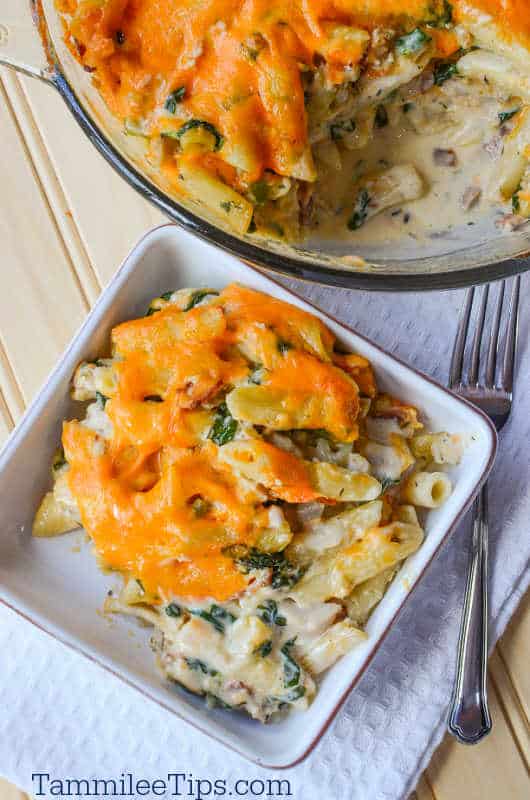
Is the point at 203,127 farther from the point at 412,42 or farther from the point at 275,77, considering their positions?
the point at 412,42

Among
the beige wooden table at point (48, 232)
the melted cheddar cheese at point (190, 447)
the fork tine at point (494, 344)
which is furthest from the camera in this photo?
the beige wooden table at point (48, 232)

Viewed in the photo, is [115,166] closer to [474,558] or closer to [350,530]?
[350,530]

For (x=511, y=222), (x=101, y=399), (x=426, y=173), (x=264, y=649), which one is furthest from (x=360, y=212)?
(x=264, y=649)

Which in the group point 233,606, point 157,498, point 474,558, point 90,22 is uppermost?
point 90,22

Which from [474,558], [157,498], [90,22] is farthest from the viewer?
[474,558]

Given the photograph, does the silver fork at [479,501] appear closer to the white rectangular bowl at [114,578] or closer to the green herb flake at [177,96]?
the white rectangular bowl at [114,578]

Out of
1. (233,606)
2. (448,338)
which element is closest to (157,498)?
(233,606)

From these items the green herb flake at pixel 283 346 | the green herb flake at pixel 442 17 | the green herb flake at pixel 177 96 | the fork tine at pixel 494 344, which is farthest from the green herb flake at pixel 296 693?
the green herb flake at pixel 442 17

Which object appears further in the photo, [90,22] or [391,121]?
[391,121]
